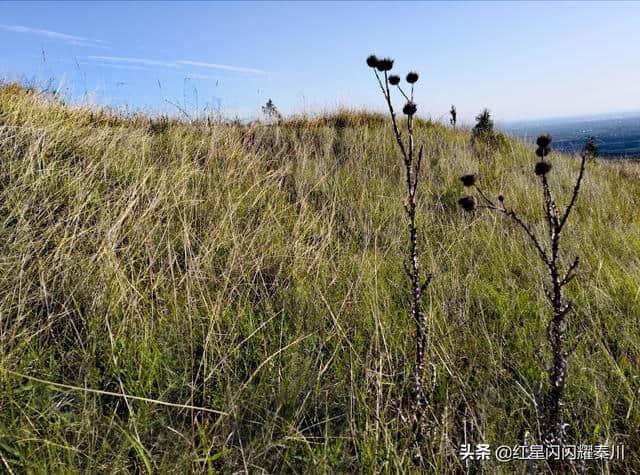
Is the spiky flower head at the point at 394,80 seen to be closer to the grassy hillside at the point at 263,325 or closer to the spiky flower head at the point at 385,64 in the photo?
the spiky flower head at the point at 385,64

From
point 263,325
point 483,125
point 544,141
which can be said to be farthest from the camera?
point 483,125

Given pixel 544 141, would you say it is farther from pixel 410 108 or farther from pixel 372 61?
pixel 372 61

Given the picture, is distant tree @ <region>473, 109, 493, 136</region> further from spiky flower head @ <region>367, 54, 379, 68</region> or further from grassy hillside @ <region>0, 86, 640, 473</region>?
spiky flower head @ <region>367, 54, 379, 68</region>

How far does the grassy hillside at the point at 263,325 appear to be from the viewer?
4.97ft

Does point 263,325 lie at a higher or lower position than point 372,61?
lower

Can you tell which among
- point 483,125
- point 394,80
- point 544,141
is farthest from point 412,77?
point 483,125

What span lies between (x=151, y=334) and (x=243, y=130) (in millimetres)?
5771

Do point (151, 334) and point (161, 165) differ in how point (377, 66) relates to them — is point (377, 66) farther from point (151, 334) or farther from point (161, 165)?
point (161, 165)

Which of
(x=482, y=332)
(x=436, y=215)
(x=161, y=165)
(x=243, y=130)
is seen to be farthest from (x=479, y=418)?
(x=243, y=130)

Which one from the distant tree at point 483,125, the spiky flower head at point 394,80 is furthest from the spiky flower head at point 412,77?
the distant tree at point 483,125

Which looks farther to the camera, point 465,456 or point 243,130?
point 243,130

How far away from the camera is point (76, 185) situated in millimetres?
3344

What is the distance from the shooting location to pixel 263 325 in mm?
1968

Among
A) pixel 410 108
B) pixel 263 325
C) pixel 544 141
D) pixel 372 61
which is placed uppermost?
pixel 372 61
